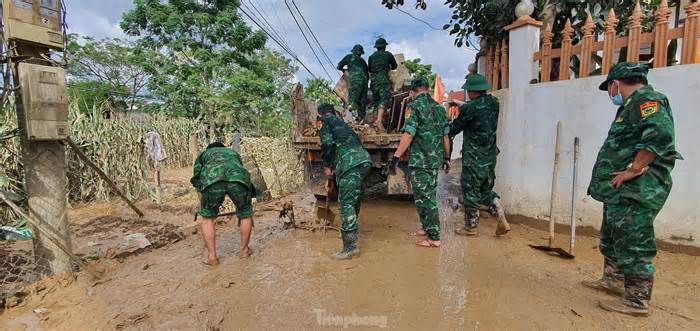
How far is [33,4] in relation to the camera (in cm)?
295

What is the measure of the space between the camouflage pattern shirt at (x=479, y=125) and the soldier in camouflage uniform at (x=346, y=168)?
1287 mm

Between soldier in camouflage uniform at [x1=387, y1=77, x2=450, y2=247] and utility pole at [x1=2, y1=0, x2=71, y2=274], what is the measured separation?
3.04 metres

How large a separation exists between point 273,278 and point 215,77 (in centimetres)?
1414

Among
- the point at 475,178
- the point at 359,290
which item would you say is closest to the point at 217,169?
the point at 359,290

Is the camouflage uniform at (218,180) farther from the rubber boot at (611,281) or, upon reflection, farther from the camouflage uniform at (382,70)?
the camouflage uniform at (382,70)

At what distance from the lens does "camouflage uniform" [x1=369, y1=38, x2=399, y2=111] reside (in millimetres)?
6578

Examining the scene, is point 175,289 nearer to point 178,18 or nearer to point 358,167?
point 358,167

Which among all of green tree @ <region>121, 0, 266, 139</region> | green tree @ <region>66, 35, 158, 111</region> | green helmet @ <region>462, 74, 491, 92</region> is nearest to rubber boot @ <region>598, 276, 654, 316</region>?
green helmet @ <region>462, 74, 491, 92</region>

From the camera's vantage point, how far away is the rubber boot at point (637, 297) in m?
2.43

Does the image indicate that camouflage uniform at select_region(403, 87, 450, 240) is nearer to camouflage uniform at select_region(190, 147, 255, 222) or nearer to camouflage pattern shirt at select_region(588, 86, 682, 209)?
camouflage pattern shirt at select_region(588, 86, 682, 209)

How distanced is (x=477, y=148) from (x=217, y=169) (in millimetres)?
2805

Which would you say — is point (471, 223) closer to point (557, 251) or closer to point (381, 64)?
point (557, 251)

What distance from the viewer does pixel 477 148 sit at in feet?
14.1

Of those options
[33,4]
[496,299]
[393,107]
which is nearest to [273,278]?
[496,299]
